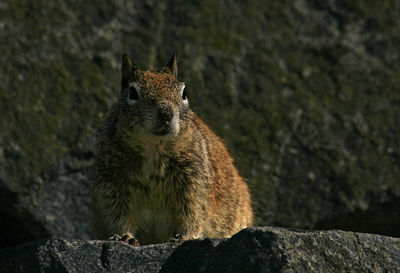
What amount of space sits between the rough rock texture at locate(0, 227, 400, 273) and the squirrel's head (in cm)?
113

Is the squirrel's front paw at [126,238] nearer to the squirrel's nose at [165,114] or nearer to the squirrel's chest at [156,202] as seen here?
the squirrel's chest at [156,202]

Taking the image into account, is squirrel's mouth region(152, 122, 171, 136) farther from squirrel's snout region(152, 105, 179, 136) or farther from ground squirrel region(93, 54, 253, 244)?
ground squirrel region(93, 54, 253, 244)

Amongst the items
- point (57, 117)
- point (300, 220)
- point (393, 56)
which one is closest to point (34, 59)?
point (57, 117)

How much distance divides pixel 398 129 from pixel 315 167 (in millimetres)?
996

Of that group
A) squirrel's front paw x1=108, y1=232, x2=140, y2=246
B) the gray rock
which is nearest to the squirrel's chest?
squirrel's front paw x1=108, y1=232, x2=140, y2=246

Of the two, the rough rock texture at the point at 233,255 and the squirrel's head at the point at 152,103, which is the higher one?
the squirrel's head at the point at 152,103

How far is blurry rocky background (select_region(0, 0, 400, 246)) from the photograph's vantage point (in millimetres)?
7395

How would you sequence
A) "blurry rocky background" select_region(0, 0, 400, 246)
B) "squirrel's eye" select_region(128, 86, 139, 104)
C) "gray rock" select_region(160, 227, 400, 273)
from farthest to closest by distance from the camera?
"blurry rocky background" select_region(0, 0, 400, 246) < "squirrel's eye" select_region(128, 86, 139, 104) < "gray rock" select_region(160, 227, 400, 273)

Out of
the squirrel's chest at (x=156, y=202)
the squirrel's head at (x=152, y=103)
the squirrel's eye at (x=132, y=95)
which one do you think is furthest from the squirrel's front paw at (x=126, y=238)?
the squirrel's eye at (x=132, y=95)

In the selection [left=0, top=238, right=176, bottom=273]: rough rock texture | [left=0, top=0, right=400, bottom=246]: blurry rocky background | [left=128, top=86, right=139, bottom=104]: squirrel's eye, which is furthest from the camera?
[left=0, top=0, right=400, bottom=246]: blurry rocky background

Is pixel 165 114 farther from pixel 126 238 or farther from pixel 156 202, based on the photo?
pixel 126 238

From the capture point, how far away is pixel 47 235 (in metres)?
7.22

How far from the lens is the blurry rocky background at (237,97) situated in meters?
7.39

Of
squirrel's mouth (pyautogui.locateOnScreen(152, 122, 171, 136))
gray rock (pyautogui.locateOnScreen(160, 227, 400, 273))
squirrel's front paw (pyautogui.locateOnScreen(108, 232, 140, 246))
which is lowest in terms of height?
squirrel's front paw (pyautogui.locateOnScreen(108, 232, 140, 246))
